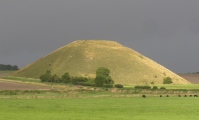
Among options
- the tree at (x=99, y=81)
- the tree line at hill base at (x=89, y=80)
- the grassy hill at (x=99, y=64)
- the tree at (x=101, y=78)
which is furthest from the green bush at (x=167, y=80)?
the tree at (x=99, y=81)

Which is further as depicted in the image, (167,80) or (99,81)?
(167,80)

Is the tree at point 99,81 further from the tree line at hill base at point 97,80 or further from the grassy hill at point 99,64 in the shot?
the grassy hill at point 99,64

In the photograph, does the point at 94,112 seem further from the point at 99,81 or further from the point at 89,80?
the point at 89,80

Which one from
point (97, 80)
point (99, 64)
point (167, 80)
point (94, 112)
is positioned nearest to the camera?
point (94, 112)

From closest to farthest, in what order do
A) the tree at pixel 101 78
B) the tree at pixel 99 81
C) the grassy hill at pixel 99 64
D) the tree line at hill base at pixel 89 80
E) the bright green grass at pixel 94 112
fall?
the bright green grass at pixel 94 112 < the tree at pixel 99 81 < the tree at pixel 101 78 < the tree line at hill base at pixel 89 80 < the grassy hill at pixel 99 64

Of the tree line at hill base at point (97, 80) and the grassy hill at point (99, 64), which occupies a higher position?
the grassy hill at point (99, 64)

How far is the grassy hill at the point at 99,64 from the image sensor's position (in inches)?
6358

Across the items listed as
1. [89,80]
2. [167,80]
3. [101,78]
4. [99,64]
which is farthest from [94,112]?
[99,64]

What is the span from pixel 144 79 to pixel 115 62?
716 inches

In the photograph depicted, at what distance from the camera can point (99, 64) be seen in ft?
561

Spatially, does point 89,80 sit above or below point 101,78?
above

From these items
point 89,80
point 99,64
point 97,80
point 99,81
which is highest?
point 99,64

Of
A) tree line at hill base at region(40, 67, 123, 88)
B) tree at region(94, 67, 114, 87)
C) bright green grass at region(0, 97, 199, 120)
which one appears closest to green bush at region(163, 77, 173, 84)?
tree line at hill base at region(40, 67, 123, 88)

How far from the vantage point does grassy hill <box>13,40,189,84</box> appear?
530 ft
